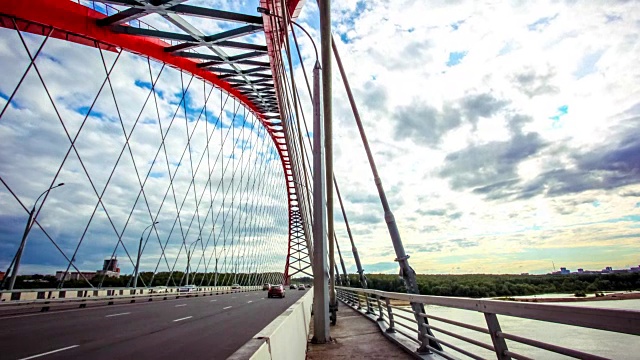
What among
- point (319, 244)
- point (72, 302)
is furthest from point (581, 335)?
point (72, 302)

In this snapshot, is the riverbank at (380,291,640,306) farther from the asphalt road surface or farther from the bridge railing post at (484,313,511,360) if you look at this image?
the asphalt road surface

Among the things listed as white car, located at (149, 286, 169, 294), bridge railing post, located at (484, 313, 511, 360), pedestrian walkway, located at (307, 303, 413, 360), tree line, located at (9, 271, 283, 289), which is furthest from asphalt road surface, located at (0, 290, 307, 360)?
white car, located at (149, 286, 169, 294)

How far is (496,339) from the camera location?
12.7 ft

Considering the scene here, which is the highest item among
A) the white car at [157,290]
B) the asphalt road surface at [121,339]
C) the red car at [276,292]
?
the white car at [157,290]

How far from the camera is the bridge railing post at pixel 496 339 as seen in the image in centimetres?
380

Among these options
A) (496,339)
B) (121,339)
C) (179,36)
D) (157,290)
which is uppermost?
(179,36)

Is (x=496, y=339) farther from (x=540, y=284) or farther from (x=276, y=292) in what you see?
(x=276, y=292)

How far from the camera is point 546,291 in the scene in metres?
7.94

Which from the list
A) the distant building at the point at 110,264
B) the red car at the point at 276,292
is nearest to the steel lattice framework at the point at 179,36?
the distant building at the point at 110,264

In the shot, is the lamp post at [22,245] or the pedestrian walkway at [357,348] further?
the lamp post at [22,245]

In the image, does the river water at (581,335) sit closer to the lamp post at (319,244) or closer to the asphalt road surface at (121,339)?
the lamp post at (319,244)

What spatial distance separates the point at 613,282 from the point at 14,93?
2174 centimetres

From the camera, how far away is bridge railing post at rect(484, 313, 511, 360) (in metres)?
3.80

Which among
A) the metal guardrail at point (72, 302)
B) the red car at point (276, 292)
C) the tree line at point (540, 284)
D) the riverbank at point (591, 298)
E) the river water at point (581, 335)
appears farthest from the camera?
the red car at point (276, 292)
